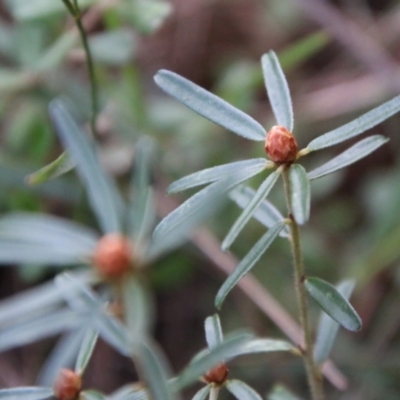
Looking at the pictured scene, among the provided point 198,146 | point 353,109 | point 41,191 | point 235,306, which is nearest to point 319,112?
point 353,109

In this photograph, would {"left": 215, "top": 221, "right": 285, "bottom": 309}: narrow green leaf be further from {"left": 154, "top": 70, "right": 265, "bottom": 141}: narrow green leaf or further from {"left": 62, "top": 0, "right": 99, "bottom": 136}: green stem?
{"left": 62, "top": 0, "right": 99, "bottom": 136}: green stem

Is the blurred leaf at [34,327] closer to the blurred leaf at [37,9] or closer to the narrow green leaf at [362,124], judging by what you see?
the narrow green leaf at [362,124]

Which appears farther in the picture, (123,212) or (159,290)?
(159,290)

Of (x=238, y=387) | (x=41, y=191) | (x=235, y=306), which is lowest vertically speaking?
(x=238, y=387)

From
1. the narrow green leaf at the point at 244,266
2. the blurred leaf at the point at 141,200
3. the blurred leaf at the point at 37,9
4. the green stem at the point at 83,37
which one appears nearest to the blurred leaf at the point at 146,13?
the blurred leaf at the point at 37,9

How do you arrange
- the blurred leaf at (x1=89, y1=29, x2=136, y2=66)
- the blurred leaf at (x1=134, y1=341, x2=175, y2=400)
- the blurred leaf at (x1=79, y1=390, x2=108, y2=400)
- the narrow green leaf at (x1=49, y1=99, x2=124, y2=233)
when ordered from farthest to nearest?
1. the blurred leaf at (x1=89, y1=29, x2=136, y2=66)
2. the narrow green leaf at (x1=49, y1=99, x2=124, y2=233)
3. the blurred leaf at (x1=79, y1=390, x2=108, y2=400)
4. the blurred leaf at (x1=134, y1=341, x2=175, y2=400)

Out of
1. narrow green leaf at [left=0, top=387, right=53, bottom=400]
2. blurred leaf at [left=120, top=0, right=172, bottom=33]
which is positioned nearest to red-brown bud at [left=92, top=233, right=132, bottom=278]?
narrow green leaf at [left=0, top=387, right=53, bottom=400]

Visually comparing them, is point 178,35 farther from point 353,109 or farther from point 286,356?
point 286,356

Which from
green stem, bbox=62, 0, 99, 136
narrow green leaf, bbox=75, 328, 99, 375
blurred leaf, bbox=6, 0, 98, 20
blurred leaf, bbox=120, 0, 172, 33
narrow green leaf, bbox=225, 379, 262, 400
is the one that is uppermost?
blurred leaf, bbox=6, 0, 98, 20
